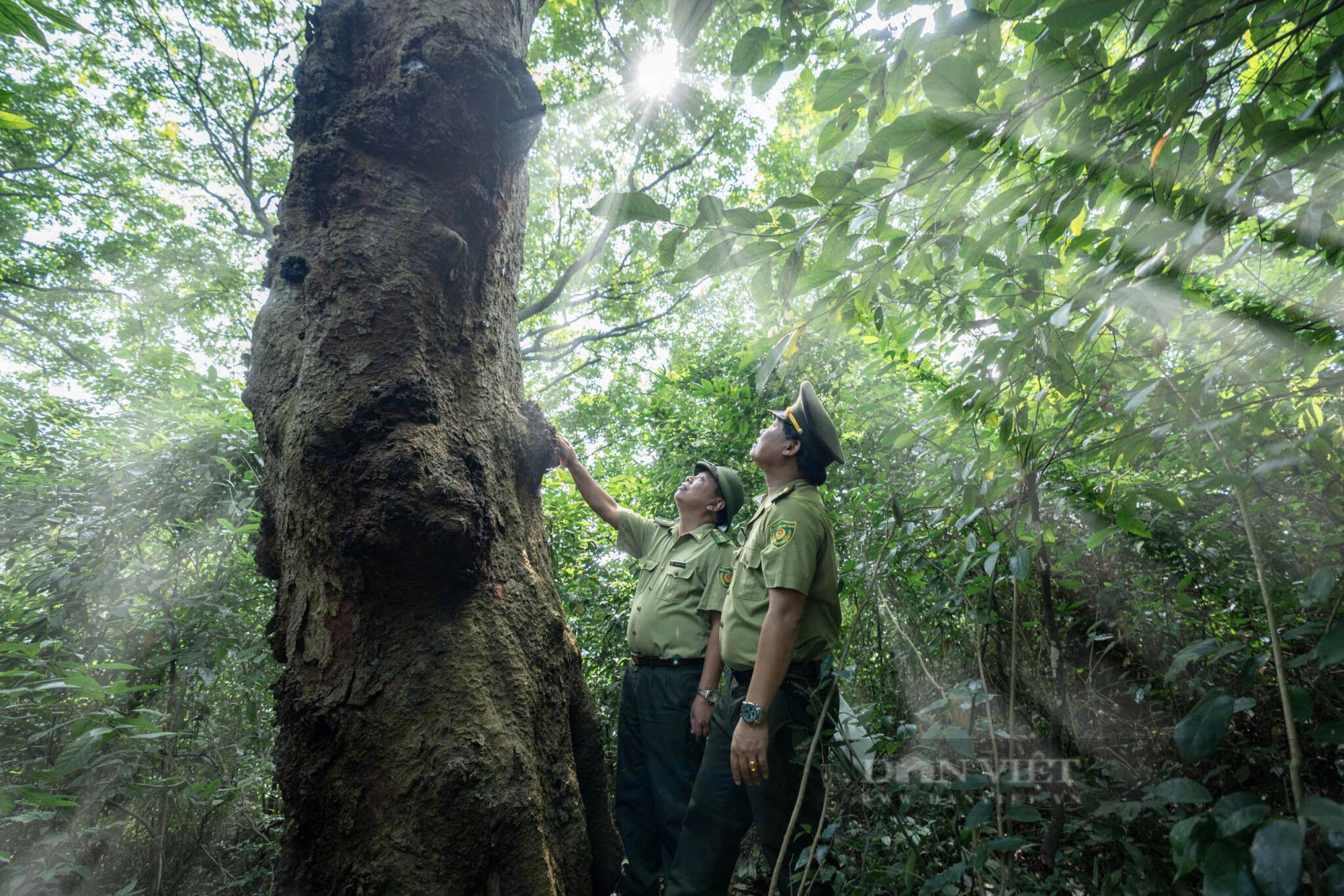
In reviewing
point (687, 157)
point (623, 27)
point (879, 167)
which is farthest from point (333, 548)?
point (687, 157)

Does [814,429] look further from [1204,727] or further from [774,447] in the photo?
[1204,727]

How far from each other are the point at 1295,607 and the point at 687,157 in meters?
8.82

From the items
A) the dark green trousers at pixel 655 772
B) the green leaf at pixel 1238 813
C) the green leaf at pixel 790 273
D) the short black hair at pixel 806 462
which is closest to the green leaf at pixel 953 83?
the green leaf at pixel 790 273

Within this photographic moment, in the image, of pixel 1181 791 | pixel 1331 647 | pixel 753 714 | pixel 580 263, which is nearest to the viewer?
pixel 1331 647

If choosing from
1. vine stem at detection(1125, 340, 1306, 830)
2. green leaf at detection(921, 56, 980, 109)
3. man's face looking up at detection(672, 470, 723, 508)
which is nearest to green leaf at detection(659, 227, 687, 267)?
green leaf at detection(921, 56, 980, 109)

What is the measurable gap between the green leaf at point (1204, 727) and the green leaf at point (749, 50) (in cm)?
151

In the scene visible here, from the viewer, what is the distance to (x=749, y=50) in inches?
53.9

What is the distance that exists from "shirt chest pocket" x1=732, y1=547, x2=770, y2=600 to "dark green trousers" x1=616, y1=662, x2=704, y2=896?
2.27 ft

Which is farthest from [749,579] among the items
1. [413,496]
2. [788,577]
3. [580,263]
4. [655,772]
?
[580,263]

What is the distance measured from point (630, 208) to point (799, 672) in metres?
1.81

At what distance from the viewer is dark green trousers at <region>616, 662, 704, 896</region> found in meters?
2.68

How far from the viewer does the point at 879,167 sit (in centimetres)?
138

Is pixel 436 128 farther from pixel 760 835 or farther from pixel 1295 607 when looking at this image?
pixel 1295 607

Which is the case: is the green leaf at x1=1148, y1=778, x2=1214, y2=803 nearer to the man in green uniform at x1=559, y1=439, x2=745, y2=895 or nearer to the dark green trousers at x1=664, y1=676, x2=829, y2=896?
the dark green trousers at x1=664, y1=676, x2=829, y2=896
